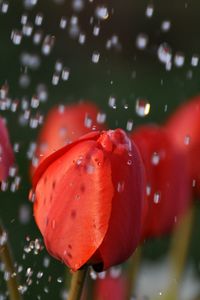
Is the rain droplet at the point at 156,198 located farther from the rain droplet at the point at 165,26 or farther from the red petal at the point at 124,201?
the rain droplet at the point at 165,26

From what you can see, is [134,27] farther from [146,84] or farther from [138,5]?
[146,84]

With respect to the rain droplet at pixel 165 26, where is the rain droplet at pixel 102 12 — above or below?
above

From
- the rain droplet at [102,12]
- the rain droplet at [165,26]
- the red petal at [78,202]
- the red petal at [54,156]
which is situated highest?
the red petal at [54,156]

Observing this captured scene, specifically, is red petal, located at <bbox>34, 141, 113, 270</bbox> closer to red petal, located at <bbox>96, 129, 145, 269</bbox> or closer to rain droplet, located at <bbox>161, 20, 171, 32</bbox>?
red petal, located at <bbox>96, 129, 145, 269</bbox>

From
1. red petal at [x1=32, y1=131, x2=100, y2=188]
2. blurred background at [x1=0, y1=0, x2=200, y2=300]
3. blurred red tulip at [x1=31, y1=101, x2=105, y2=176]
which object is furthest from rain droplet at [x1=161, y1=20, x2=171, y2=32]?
red petal at [x1=32, y1=131, x2=100, y2=188]

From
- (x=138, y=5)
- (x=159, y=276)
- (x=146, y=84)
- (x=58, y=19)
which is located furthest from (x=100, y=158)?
(x=138, y=5)

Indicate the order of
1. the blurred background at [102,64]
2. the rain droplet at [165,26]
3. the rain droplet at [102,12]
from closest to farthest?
the rain droplet at [102,12]
the blurred background at [102,64]
the rain droplet at [165,26]

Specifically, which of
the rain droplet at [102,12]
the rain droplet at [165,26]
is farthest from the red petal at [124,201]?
the rain droplet at [165,26]
